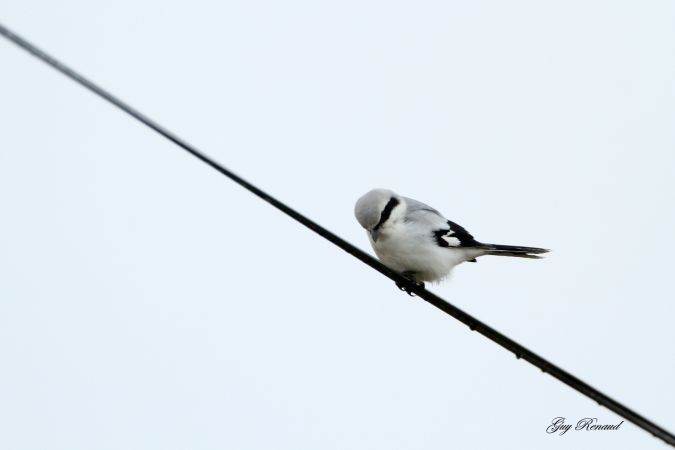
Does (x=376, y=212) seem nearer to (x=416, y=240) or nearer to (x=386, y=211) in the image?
(x=386, y=211)

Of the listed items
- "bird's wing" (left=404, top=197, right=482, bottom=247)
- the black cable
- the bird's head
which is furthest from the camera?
"bird's wing" (left=404, top=197, right=482, bottom=247)

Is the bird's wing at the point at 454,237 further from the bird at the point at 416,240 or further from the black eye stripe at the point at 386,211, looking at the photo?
the black eye stripe at the point at 386,211

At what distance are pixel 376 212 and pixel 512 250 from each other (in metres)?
Result: 1.42

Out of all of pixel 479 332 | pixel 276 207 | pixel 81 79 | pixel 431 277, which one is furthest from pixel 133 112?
pixel 431 277

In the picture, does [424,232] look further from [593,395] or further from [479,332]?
[593,395]

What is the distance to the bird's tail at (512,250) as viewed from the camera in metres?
7.10

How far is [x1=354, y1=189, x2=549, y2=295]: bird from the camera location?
22.2 ft

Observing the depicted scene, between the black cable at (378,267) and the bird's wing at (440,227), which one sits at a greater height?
the bird's wing at (440,227)

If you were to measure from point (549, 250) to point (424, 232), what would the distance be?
3.56 feet

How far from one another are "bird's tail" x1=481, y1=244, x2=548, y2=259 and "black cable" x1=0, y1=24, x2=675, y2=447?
2.41m

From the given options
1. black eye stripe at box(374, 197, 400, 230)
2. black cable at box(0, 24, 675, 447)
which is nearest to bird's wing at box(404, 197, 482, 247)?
black eye stripe at box(374, 197, 400, 230)

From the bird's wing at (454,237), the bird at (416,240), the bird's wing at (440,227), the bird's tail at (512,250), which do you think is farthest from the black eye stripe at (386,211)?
the bird's tail at (512,250)

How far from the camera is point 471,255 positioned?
24.7 feet

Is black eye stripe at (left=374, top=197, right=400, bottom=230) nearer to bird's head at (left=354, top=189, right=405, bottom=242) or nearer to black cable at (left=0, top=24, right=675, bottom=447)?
bird's head at (left=354, top=189, right=405, bottom=242)
